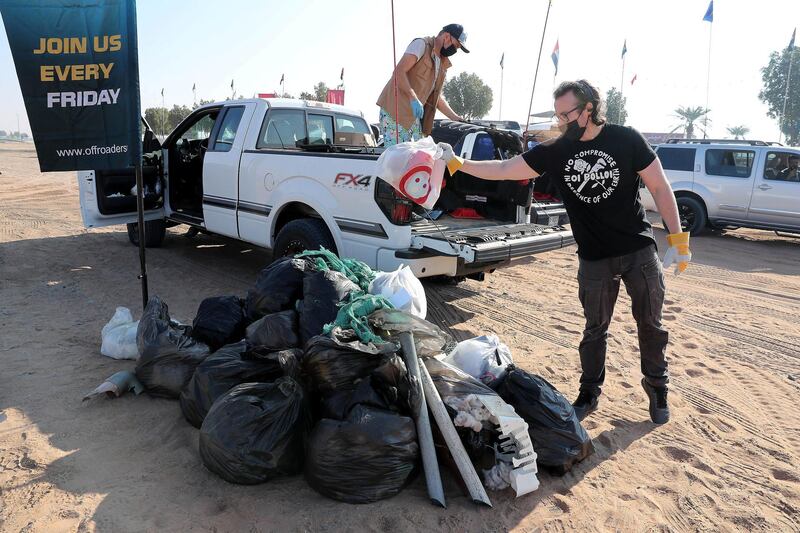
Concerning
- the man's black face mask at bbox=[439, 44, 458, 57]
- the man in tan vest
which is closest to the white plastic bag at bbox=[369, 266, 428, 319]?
the man in tan vest

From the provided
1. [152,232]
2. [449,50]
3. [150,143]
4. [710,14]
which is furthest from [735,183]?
[710,14]

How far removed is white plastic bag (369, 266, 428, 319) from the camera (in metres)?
3.58

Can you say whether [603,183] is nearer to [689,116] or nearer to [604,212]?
[604,212]

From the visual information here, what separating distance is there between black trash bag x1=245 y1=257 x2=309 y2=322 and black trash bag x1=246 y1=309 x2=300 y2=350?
12.5 inches

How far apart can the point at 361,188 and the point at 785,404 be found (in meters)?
3.49

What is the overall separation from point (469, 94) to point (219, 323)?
45482 mm

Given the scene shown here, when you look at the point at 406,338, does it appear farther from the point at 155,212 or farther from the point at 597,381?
the point at 155,212

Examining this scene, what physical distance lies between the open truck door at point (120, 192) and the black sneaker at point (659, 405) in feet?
19.5

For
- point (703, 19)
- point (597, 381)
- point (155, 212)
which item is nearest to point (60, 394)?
point (597, 381)

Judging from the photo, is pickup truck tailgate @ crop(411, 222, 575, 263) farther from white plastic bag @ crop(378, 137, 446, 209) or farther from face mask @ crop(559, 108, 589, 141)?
face mask @ crop(559, 108, 589, 141)

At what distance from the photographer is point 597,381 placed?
12.0 ft

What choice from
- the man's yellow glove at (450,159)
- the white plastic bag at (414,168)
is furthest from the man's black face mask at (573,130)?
the white plastic bag at (414,168)

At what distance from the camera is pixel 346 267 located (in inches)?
158

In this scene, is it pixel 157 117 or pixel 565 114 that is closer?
pixel 565 114
